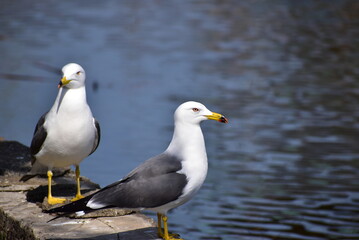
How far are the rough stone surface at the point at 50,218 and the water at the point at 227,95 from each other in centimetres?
146

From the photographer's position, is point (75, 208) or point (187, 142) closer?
point (75, 208)

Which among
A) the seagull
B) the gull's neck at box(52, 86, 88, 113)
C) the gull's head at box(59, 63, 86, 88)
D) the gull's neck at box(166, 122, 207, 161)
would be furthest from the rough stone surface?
the gull's head at box(59, 63, 86, 88)

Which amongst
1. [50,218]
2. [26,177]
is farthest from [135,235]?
[26,177]

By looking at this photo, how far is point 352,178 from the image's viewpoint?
352 inches

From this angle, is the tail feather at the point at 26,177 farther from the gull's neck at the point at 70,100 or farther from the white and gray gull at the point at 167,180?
the white and gray gull at the point at 167,180

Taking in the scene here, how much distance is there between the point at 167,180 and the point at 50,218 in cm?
127

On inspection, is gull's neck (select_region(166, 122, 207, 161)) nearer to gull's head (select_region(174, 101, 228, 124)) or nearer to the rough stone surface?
gull's head (select_region(174, 101, 228, 124))

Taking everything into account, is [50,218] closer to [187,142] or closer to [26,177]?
[26,177]

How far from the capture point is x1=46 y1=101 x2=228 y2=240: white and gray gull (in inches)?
195

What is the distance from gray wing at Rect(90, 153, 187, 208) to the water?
2324mm

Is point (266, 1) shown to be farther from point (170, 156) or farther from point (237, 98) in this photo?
point (170, 156)

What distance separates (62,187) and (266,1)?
20398mm

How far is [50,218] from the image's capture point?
5.85 m

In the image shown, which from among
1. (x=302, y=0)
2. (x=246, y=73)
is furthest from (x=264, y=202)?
(x=302, y=0)
